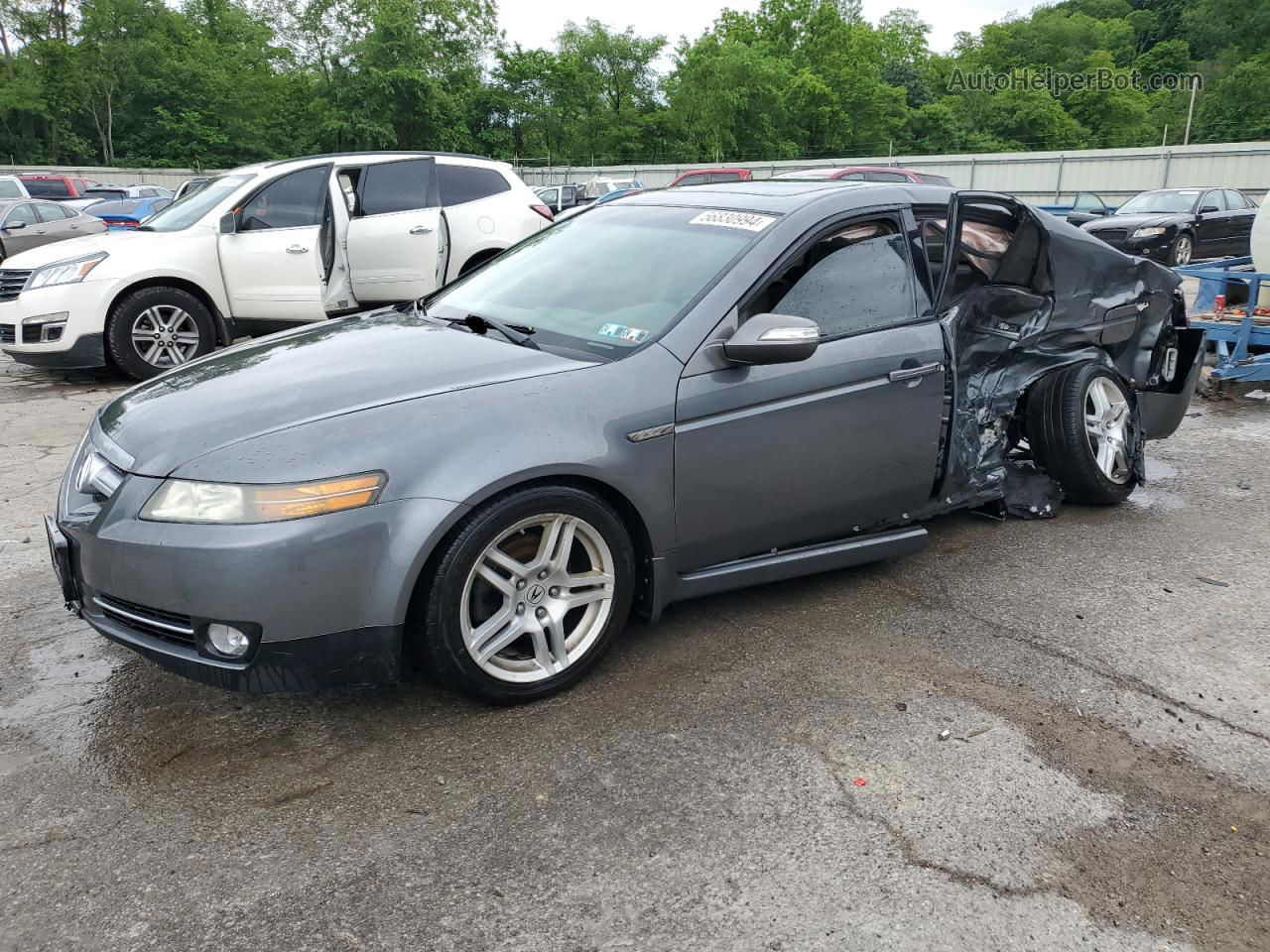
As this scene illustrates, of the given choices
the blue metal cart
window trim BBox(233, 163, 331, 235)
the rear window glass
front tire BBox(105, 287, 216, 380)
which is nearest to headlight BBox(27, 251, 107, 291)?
front tire BBox(105, 287, 216, 380)

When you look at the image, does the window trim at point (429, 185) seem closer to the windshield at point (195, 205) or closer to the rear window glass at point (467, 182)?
the rear window glass at point (467, 182)

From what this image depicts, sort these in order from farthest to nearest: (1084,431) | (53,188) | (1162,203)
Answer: (53,188) → (1162,203) → (1084,431)

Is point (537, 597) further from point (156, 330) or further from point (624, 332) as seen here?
point (156, 330)

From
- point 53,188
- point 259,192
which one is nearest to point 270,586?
point 259,192

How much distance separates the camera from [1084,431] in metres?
4.82

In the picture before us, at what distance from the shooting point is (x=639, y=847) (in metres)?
2.47

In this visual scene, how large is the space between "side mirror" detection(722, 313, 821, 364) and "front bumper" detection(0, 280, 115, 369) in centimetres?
636

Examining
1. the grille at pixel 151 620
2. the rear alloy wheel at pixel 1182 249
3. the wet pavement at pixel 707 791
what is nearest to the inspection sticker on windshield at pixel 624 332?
the wet pavement at pixel 707 791

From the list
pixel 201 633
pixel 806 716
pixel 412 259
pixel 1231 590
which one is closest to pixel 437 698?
pixel 201 633

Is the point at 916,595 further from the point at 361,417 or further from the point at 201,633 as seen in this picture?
the point at 201,633

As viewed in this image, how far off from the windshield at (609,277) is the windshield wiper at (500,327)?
0.17 ft

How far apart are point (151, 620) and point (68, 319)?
600 centimetres

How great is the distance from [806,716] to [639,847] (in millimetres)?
834

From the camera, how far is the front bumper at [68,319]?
770 cm
